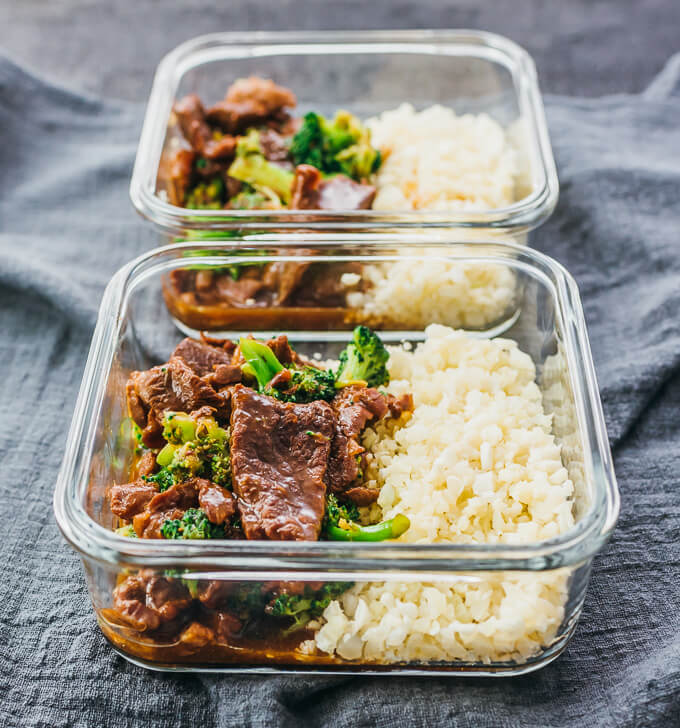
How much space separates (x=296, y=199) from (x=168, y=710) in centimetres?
185

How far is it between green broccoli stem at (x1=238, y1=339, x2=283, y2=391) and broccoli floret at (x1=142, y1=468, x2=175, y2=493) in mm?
386

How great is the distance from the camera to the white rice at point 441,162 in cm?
346

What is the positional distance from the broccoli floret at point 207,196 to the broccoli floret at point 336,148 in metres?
0.33

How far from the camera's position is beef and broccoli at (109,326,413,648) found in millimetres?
2213

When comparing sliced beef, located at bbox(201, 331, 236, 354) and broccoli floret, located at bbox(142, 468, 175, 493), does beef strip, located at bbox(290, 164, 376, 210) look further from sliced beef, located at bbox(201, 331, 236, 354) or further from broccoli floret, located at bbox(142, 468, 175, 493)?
broccoli floret, located at bbox(142, 468, 175, 493)

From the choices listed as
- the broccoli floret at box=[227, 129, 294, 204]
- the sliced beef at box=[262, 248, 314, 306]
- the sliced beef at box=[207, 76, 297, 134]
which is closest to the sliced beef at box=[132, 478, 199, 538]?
the sliced beef at box=[262, 248, 314, 306]

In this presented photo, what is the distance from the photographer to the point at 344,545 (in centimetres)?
208

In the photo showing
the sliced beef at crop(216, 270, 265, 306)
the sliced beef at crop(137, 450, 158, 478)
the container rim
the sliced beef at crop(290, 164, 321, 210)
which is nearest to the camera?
the container rim

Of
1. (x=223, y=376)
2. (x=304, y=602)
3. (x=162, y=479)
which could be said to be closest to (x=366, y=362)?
(x=223, y=376)

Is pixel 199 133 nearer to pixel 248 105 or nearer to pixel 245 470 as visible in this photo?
pixel 248 105

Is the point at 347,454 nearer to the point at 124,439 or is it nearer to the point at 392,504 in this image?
the point at 392,504

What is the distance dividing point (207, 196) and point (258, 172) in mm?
234

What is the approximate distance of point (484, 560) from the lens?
6.74 feet

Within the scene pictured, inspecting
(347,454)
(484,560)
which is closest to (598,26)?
(347,454)
